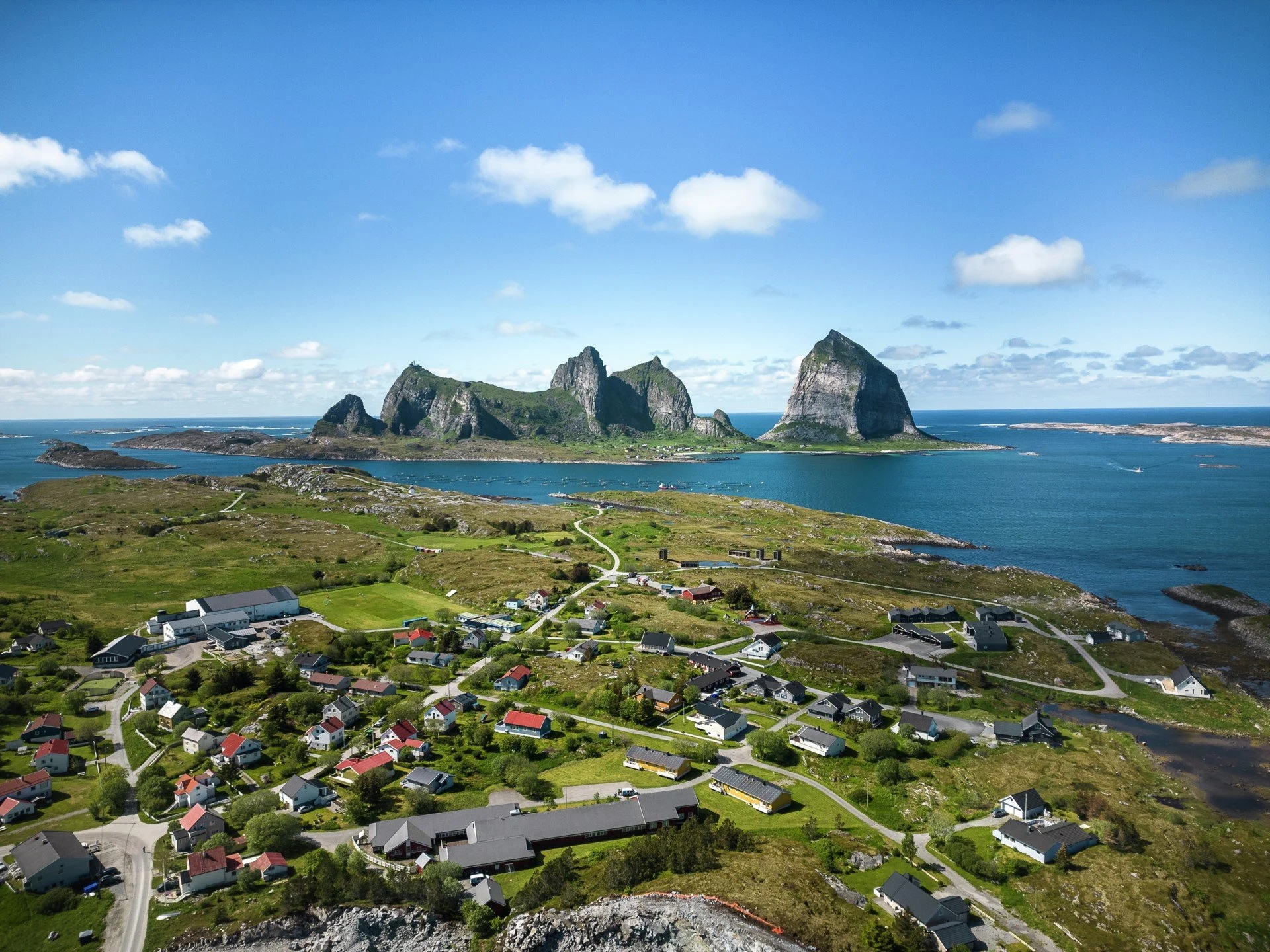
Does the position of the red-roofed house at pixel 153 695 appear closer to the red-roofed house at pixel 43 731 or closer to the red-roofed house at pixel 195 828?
the red-roofed house at pixel 43 731

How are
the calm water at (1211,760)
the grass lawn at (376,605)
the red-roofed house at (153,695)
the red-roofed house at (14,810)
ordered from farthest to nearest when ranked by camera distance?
the grass lawn at (376,605), the red-roofed house at (153,695), the calm water at (1211,760), the red-roofed house at (14,810)

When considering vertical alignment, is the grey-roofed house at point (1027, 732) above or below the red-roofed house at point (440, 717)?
below

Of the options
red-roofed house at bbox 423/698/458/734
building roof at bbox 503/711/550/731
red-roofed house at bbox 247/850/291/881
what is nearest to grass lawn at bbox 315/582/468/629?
red-roofed house at bbox 423/698/458/734

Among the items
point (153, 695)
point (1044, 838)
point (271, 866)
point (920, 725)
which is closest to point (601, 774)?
point (271, 866)

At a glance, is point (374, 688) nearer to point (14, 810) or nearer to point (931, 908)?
point (14, 810)

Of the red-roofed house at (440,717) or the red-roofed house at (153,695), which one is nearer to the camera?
the red-roofed house at (440,717)

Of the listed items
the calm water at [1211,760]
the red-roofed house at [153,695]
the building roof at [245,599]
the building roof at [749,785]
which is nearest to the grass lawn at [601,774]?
the building roof at [749,785]
